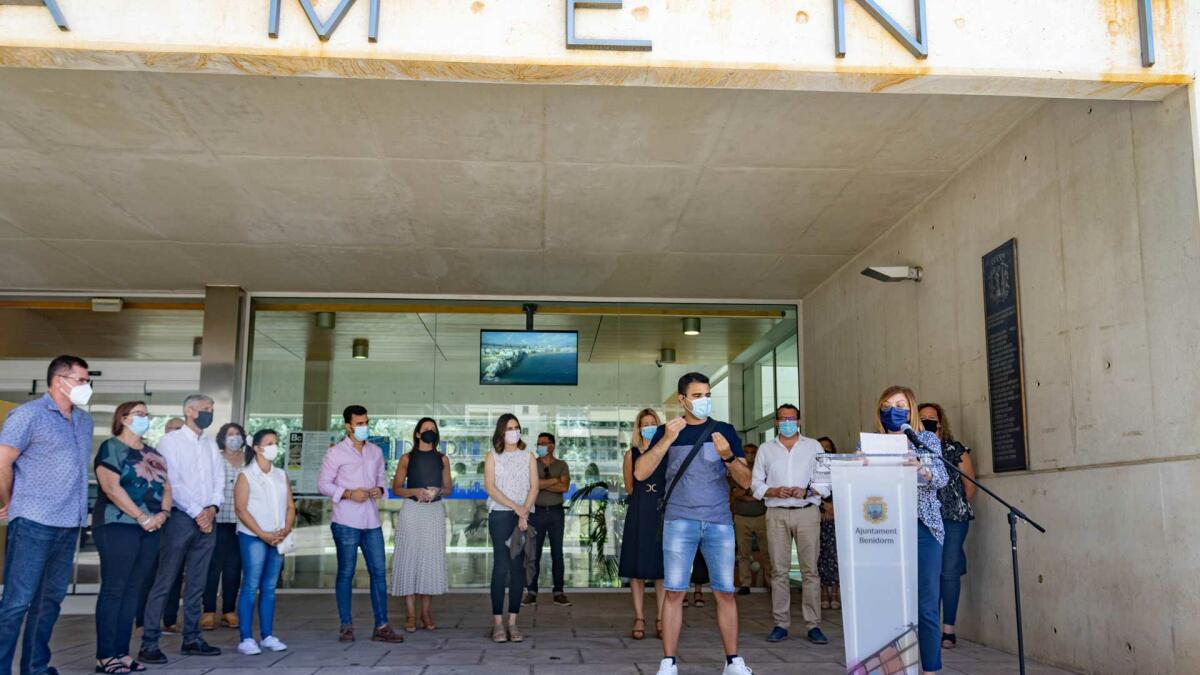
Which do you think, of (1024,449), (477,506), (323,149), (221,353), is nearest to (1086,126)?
(1024,449)

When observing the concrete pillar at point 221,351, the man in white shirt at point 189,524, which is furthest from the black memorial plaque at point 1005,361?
the concrete pillar at point 221,351

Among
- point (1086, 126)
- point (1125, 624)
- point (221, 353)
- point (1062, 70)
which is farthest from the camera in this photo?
point (221, 353)

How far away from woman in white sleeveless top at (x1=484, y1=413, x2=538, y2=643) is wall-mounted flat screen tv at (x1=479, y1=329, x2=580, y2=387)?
383cm

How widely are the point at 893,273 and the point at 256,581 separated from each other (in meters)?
4.82

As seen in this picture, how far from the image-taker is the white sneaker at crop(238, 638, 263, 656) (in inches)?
225

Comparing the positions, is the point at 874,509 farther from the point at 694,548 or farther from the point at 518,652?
the point at 518,652

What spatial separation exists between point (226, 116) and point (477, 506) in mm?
5325

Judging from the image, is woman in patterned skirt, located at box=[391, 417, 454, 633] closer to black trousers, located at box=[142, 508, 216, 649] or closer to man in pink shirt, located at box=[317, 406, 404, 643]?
man in pink shirt, located at box=[317, 406, 404, 643]

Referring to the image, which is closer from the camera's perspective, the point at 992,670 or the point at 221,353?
the point at 992,670

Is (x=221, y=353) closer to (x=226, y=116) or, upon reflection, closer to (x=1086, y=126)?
(x=226, y=116)

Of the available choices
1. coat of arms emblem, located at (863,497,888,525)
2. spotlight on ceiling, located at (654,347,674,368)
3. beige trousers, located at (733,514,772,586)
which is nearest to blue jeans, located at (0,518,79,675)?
coat of arms emblem, located at (863,497,888,525)

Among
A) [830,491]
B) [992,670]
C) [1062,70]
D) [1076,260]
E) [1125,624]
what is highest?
[1062,70]

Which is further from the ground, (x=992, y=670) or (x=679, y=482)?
(x=679, y=482)

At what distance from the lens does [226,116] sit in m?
5.57
